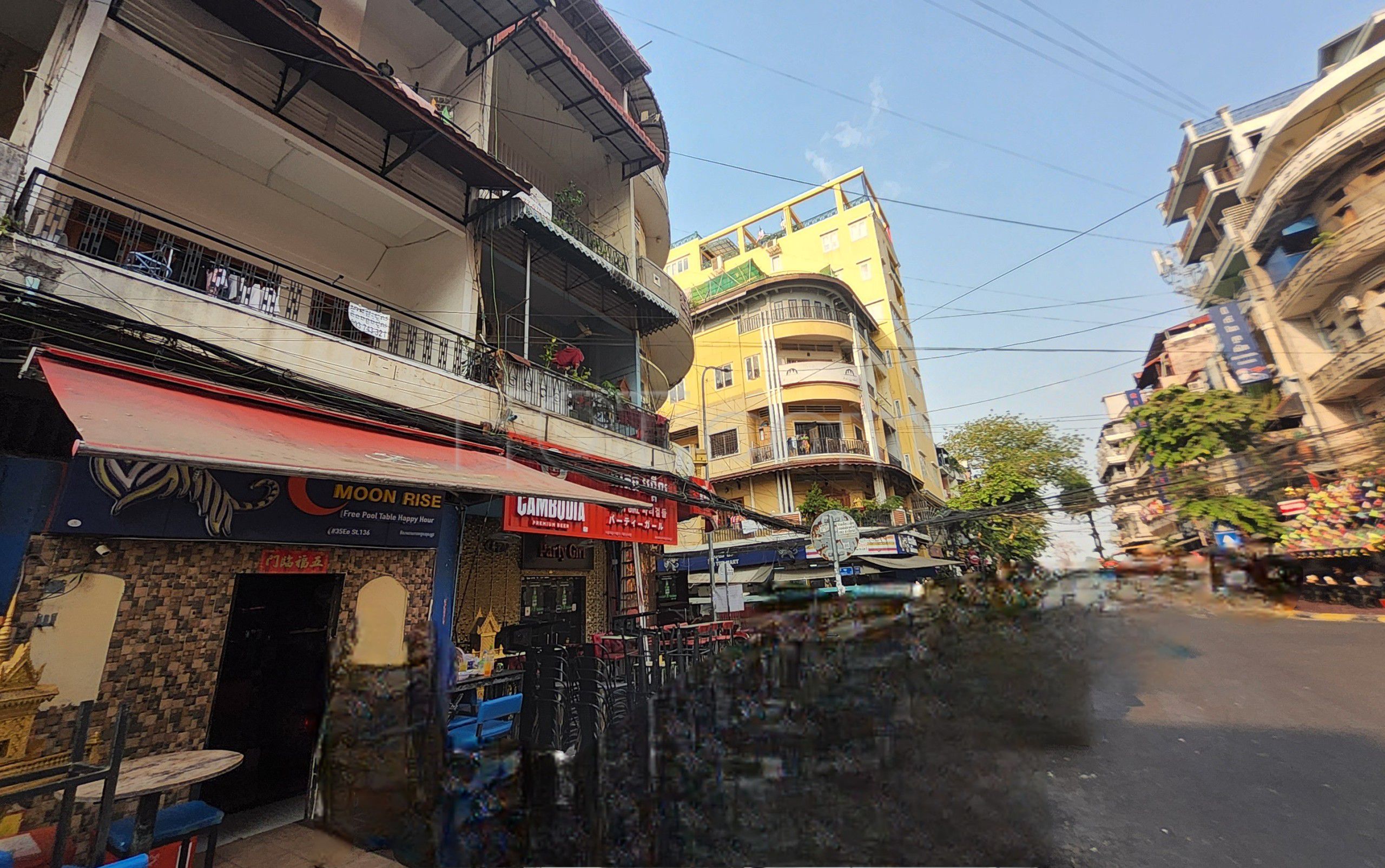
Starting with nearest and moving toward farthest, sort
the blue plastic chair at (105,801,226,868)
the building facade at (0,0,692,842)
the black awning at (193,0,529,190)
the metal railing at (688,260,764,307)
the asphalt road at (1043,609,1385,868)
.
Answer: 1. the blue plastic chair at (105,801,226,868)
2. the asphalt road at (1043,609,1385,868)
3. the building facade at (0,0,692,842)
4. the black awning at (193,0,529,190)
5. the metal railing at (688,260,764,307)

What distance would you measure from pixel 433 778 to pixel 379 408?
4.78 m

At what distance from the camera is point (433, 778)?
162 cm

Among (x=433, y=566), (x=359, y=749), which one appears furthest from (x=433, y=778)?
(x=433, y=566)

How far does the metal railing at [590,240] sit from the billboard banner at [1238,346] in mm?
9139

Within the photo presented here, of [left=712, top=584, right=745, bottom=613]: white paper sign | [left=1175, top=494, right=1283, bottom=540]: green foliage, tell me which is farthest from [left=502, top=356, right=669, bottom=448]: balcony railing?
[left=1175, top=494, right=1283, bottom=540]: green foliage

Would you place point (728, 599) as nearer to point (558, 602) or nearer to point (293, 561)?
point (558, 602)

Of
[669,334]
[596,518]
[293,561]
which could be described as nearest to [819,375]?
[669,334]

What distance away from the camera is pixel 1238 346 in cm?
495

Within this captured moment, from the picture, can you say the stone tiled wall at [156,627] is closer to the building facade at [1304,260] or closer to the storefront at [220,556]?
the storefront at [220,556]

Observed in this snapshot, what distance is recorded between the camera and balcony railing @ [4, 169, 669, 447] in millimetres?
4727

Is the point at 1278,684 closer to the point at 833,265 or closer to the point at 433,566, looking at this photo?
the point at 433,566

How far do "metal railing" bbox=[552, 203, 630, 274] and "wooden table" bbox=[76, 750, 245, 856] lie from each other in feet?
29.1

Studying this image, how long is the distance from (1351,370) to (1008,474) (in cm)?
1897

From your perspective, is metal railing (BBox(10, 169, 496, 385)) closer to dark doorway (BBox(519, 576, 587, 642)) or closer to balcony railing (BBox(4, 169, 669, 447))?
A: balcony railing (BBox(4, 169, 669, 447))
